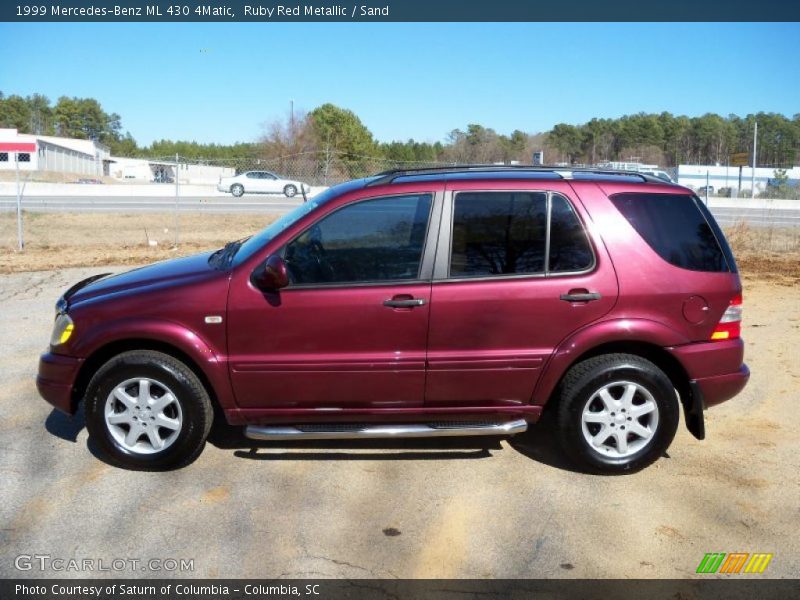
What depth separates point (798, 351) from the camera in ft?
24.8

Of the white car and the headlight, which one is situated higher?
the white car

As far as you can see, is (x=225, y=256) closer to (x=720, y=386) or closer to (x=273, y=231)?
(x=273, y=231)

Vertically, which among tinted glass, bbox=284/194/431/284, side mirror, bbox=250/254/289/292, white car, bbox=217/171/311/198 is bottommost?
side mirror, bbox=250/254/289/292

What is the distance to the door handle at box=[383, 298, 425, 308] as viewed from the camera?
4.53 m

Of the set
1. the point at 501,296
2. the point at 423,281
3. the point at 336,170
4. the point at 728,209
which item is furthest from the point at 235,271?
the point at 728,209

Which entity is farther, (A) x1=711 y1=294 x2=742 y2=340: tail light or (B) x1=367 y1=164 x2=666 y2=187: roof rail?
(B) x1=367 y1=164 x2=666 y2=187: roof rail

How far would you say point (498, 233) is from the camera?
15.4ft

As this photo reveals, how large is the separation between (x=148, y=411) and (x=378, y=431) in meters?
1.41

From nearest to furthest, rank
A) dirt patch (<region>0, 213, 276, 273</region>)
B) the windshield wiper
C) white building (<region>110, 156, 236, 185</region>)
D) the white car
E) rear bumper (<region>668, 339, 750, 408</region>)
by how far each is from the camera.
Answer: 1. rear bumper (<region>668, 339, 750, 408</region>)
2. the windshield wiper
3. dirt patch (<region>0, 213, 276, 273</region>)
4. the white car
5. white building (<region>110, 156, 236, 185</region>)

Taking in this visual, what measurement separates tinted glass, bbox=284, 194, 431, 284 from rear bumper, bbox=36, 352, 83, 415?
1.48 m

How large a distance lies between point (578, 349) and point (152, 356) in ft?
8.36

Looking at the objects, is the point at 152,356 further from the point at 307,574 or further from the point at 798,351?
the point at 798,351

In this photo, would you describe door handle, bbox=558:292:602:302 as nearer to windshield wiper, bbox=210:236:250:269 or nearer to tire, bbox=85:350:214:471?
windshield wiper, bbox=210:236:250:269

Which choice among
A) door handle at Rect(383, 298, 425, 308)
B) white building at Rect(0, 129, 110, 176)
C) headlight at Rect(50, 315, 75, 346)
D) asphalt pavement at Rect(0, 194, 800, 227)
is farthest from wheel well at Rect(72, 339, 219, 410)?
white building at Rect(0, 129, 110, 176)
